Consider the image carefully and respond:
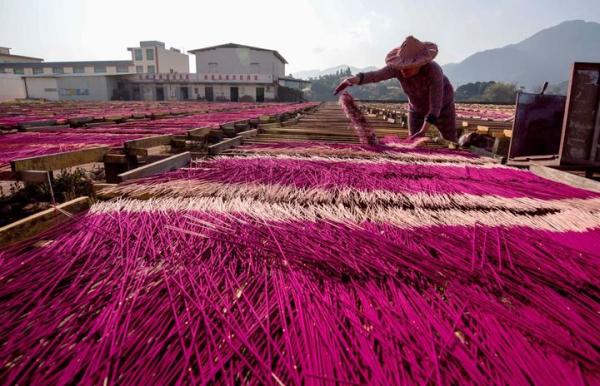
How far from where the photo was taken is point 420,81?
4555 mm

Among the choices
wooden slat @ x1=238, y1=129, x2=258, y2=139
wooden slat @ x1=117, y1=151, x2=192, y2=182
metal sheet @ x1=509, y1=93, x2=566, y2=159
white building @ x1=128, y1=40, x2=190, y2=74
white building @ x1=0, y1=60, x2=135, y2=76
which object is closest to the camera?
wooden slat @ x1=117, y1=151, x2=192, y2=182

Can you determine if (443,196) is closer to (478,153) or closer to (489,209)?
(489,209)

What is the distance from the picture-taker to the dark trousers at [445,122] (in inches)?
195

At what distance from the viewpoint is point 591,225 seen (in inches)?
69.7

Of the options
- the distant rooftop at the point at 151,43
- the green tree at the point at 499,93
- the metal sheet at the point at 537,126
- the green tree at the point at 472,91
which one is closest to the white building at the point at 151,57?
the distant rooftop at the point at 151,43

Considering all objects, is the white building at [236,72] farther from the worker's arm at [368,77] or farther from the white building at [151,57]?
the worker's arm at [368,77]

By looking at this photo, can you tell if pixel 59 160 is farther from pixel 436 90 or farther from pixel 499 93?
pixel 499 93

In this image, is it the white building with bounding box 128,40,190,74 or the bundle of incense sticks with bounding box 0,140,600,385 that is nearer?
the bundle of incense sticks with bounding box 0,140,600,385

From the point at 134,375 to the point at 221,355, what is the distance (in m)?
0.22

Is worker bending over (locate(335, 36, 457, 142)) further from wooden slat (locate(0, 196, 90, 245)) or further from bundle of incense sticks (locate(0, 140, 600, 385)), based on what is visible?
wooden slat (locate(0, 196, 90, 245))

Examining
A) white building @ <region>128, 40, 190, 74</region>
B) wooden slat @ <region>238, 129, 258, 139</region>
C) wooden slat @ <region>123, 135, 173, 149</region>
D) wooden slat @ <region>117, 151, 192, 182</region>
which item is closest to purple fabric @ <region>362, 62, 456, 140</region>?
wooden slat @ <region>238, 129, 258, 139</region>

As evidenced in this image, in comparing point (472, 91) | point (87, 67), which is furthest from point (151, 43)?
point (472, 91)

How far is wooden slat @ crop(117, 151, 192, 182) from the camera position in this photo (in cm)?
251

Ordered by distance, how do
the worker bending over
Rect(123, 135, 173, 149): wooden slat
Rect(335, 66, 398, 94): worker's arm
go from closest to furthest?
Rect(123, 135, 173, 149): wooden slat < the worker bending over < Rect(335, 66, 398, 94): worker's arm
